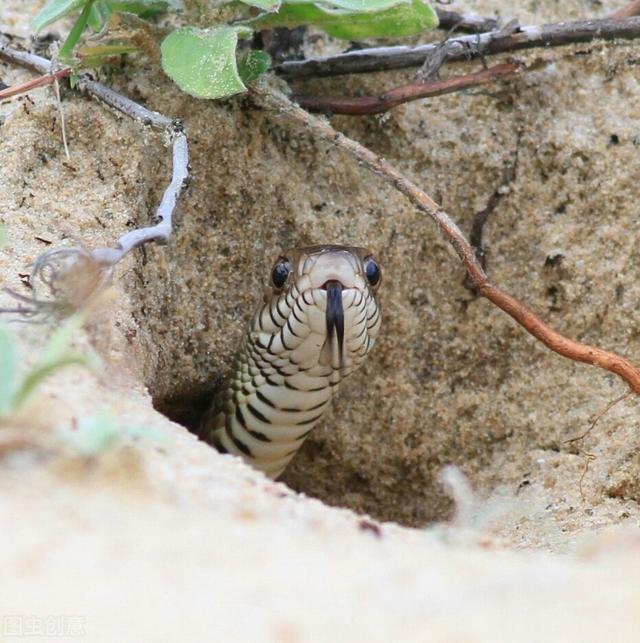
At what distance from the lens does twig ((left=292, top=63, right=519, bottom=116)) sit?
7.92 feet

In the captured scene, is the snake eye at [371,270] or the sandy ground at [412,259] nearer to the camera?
the sandy ground at [412,259]

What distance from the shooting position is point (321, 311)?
2.26 m

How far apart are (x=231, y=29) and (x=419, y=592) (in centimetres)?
137

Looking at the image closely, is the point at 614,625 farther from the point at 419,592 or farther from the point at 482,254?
the point at 482,254

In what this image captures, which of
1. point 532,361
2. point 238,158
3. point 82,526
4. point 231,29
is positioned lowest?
point 82,526

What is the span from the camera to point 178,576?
3.34 feet

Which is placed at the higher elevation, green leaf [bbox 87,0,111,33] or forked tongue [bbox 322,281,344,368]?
green leaf [bbox 87,0,111,33]

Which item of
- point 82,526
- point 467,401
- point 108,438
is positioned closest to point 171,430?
point 108,438

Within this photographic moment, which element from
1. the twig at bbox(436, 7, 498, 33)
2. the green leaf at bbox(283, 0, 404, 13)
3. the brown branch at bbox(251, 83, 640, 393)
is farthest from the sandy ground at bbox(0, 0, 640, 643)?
the green leaf at bbox(283, 0, 404, 13)

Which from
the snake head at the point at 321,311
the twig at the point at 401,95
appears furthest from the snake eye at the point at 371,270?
the twig at the point at 401,95

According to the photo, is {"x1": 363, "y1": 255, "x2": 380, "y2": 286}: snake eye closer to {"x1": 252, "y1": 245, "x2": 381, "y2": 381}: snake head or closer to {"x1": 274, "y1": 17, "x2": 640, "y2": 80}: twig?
{"x1": 252, "y1": 245, "x2": 381, "y2": 381}: snake head

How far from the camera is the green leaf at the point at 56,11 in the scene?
1.99 m

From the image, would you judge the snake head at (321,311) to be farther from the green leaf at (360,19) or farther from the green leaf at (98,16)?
the green leaf at (98,16)

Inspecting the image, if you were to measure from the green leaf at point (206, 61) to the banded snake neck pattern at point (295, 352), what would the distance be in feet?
1.46
